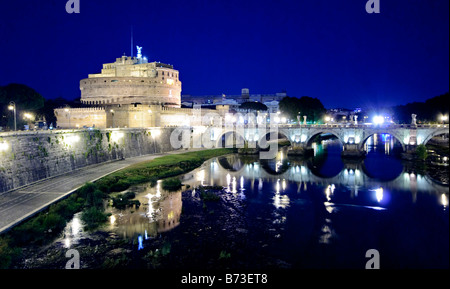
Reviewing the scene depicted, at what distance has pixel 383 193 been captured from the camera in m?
25.8

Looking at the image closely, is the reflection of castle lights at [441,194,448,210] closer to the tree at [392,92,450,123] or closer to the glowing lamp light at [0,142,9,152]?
the glowing lamp light at [0,142,9,152]

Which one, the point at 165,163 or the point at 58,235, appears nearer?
the point at 58,235

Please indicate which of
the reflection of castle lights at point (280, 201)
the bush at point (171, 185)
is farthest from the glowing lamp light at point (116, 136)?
the reflection of castle lights at point (280, 201)

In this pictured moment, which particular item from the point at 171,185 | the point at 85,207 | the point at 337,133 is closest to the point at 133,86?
the point at 337,133

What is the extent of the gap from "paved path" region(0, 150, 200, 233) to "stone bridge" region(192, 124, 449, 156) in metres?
27.3

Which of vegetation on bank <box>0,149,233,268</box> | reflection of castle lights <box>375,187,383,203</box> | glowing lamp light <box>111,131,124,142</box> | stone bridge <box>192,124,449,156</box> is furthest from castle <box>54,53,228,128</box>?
reflection of castle lights <box>375,187,383,203</box>

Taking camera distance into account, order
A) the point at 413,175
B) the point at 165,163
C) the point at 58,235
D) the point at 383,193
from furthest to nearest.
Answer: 1. the point at 165,163
2. the point at 413,175
3. the point at 383,193
4. the point at 58,235

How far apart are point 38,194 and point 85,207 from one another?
308cm

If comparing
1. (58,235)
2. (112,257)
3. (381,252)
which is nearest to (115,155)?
(58,235)

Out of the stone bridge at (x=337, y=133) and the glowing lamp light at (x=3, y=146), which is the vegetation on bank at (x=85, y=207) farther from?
the stone bridge at (x=337, y=133)

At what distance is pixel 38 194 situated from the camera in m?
21.1

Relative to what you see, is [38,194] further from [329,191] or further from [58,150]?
[329,191]

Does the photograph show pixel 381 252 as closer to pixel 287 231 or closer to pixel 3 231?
pixel 287 231
